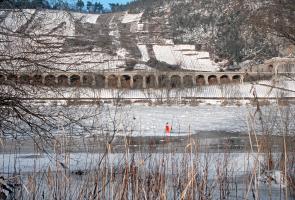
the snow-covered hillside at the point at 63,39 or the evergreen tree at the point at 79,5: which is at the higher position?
the evergreen tree at the point at 79,5

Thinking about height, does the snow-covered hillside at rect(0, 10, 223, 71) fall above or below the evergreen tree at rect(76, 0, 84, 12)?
below

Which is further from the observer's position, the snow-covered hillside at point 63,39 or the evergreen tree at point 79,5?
the evergreen tree at point 79,5

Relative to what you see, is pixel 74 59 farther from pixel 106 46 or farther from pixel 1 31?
pixel 1 31

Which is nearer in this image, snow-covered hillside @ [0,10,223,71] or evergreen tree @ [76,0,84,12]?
snow-covered hillside @ [0,10,223,71]

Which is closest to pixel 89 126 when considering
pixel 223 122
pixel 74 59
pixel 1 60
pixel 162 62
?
pixel 74 59

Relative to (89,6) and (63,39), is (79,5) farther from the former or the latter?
(63,39)

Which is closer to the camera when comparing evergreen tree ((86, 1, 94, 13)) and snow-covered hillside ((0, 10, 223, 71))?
snow-covered hillside ((0, 10, 223, 71))

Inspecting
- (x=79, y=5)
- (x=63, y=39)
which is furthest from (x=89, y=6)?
(x=63, y=39)

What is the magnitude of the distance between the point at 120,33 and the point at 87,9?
68 centimetres

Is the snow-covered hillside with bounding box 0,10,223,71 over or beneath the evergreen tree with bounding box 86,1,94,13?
beneath

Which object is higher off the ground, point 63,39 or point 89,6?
point 89,6

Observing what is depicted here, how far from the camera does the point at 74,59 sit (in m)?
6.18

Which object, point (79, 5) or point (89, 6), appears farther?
point (89, 6)

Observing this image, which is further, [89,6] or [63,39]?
[89,6]
